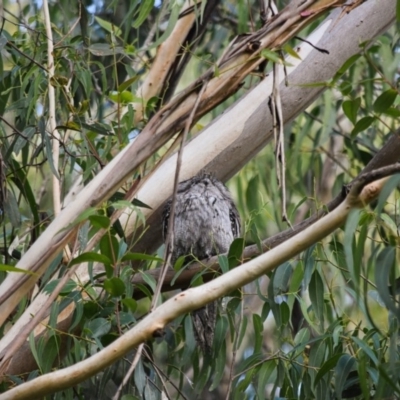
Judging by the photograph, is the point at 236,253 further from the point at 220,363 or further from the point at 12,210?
the point at 12,210

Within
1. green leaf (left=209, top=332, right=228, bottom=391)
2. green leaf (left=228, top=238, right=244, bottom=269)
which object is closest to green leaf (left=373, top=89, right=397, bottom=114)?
green leaf (left=228, top=238, right=244, bottom=269)

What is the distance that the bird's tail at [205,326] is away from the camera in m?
2.59

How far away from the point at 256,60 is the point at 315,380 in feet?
2.49

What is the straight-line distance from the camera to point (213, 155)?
8.34 feet

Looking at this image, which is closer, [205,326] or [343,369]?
[343,369]

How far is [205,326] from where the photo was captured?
2627 mm

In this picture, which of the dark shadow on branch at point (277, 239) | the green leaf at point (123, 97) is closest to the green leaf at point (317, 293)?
the dark shadow on branch at point (277, 239)

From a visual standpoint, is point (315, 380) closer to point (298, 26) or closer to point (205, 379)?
point (205, 379)

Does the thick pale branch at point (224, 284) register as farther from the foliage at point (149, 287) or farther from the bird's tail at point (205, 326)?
the bird's tail at point (205, 326)

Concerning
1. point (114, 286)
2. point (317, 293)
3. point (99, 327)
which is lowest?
point (317, 293)

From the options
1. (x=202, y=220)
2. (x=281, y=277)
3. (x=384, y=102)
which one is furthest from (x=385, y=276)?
(x=202, y=220)

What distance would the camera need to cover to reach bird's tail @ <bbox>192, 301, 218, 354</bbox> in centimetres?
259

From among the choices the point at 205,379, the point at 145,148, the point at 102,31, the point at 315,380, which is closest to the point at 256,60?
the point at 145,148

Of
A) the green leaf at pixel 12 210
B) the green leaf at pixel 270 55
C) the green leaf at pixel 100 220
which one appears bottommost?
the green leaf at pixel 100 220
